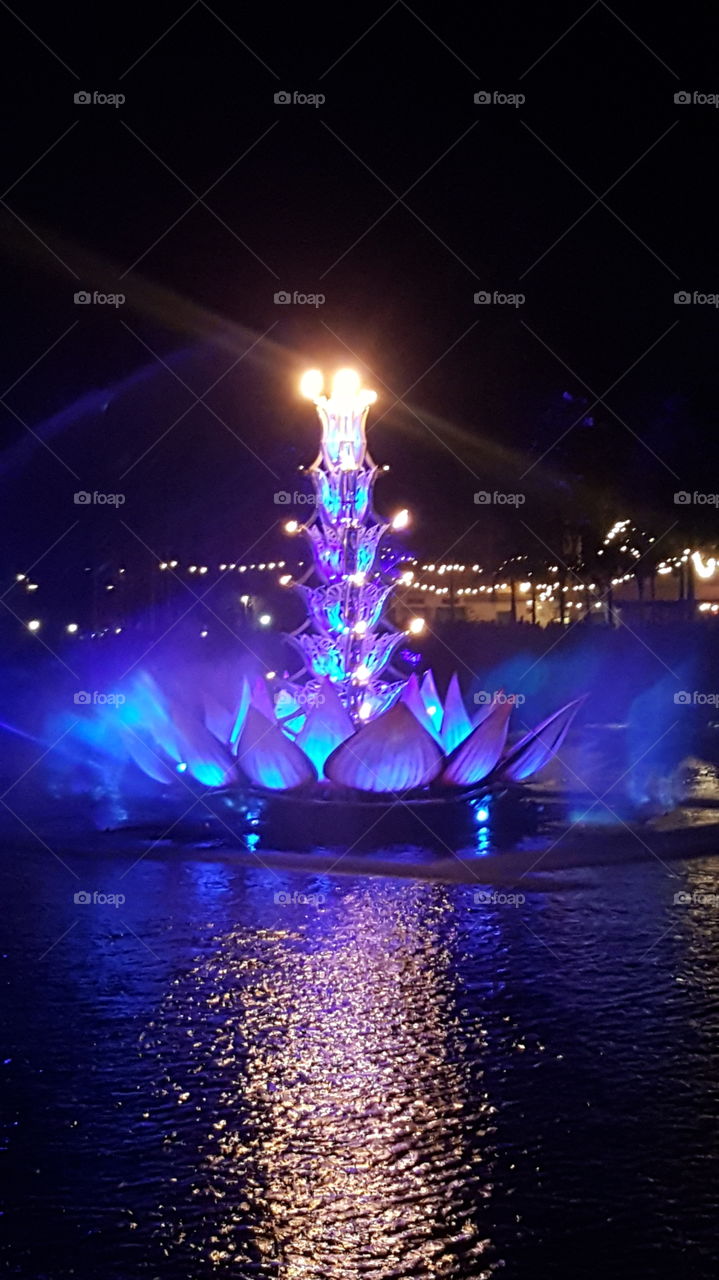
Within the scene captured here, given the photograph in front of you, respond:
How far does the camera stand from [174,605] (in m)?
40.0

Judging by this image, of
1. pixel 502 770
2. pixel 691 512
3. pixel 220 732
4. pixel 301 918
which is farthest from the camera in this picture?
pixel 691 512

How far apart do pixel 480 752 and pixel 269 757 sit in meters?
1.92

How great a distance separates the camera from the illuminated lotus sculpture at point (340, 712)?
36.5ft

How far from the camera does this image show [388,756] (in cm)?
1096

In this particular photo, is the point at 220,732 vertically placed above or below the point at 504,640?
below

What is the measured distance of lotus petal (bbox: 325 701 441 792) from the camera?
1066 cm

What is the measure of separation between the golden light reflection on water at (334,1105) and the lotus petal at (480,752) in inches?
140

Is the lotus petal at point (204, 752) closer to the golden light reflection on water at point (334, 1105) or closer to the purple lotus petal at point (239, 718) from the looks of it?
the purple lotus petal at point (239, 718)

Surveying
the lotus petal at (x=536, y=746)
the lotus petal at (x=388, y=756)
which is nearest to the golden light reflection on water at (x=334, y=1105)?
the lotus petal at (x=388, y=756)

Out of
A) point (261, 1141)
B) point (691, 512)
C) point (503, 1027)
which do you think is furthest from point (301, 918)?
point (691, 512)

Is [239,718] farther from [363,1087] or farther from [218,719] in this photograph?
[363,1087]

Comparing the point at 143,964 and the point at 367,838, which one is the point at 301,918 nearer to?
the point at 143,964

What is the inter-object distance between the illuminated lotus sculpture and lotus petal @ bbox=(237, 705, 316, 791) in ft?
0.04

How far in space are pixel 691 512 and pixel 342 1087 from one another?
19.5m
